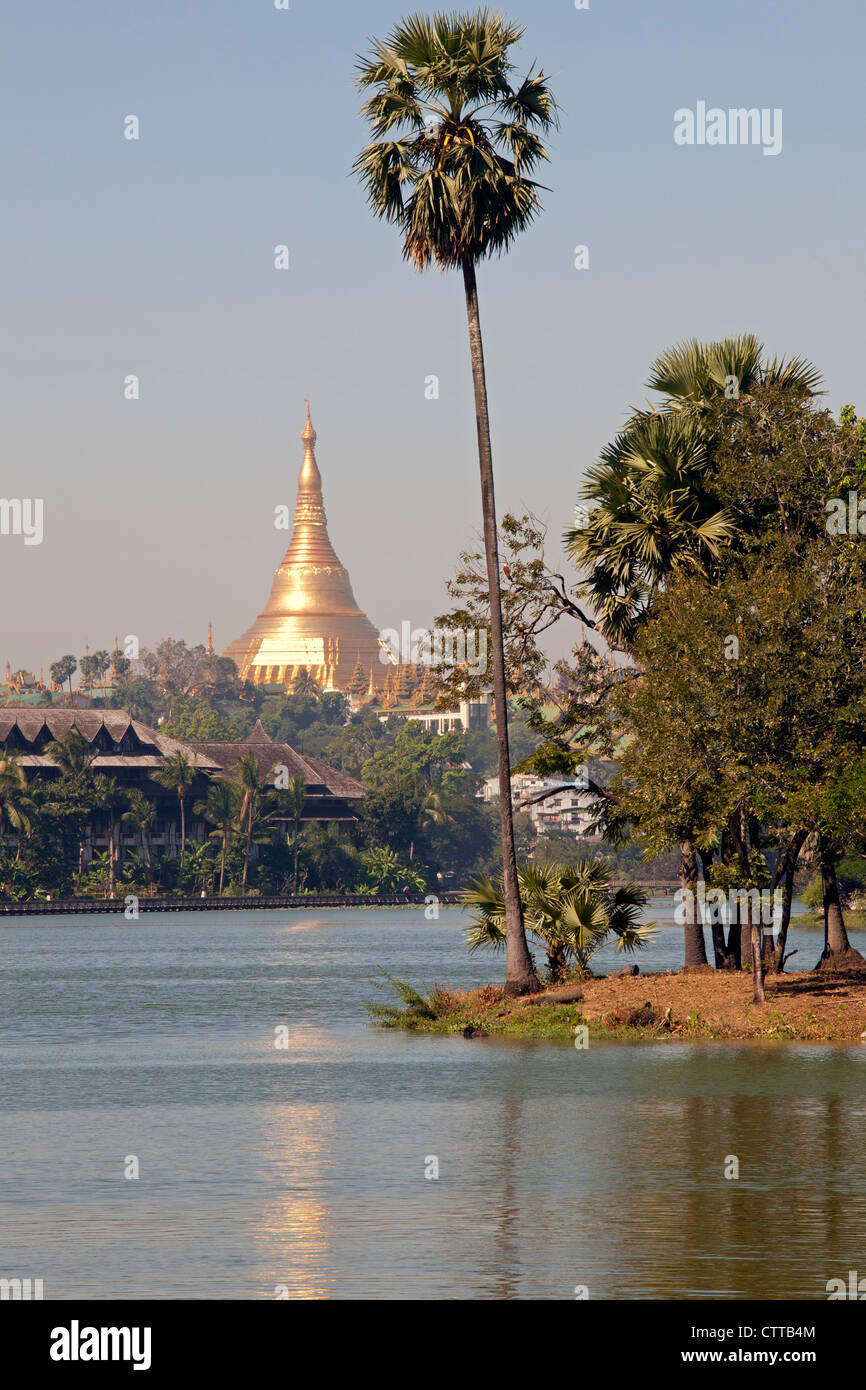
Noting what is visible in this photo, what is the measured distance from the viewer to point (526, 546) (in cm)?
3550

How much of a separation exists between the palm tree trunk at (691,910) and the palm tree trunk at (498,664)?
3.07m

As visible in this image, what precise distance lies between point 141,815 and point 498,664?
92896mm

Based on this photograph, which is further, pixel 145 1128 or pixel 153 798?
pixel 153 798

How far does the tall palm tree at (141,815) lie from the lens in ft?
403

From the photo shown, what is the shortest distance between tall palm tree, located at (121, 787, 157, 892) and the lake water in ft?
282

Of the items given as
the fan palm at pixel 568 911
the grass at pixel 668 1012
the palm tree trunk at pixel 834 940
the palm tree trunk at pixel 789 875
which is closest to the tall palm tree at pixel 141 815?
the grass at pixel 668 1012

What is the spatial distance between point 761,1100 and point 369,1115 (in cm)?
484

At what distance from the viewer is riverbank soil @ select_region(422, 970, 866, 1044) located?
2930 centimetres

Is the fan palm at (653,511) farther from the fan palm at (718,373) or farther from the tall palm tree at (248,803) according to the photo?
the tall palm tree at (248,803)

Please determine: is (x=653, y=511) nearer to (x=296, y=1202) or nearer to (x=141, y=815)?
(x=296, y=1202)

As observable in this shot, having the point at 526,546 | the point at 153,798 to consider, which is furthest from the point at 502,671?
the point at 153,798

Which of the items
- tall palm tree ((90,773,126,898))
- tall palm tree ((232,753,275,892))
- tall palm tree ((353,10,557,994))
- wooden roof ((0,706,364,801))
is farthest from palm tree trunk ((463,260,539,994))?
tall palm tree ((232,753,275,892))

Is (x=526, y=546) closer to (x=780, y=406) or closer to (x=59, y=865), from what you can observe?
(x=780, y=406)

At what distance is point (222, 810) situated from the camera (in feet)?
422
